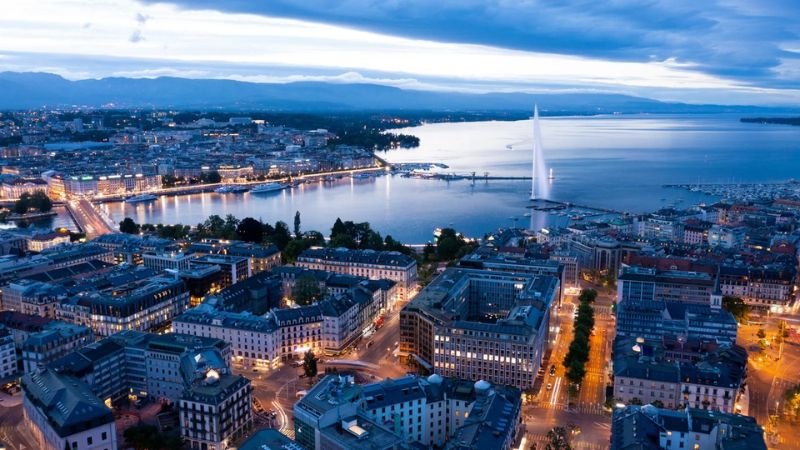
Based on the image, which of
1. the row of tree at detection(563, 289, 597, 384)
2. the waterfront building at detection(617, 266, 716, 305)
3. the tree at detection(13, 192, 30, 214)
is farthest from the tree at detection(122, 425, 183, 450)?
the tree at detection(13, 192, 30, 214)

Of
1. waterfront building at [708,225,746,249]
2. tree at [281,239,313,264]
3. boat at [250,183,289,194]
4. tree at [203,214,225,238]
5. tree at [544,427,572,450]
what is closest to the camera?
tree at [544,427,572,450]

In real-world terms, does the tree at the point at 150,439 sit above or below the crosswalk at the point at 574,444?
above

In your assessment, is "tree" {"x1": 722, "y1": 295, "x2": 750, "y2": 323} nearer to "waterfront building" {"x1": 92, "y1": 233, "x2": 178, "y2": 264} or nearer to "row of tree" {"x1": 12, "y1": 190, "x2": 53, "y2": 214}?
"waterfront building" {"x1": 92, "y1": 233, "x2": 178, "y2": 264}

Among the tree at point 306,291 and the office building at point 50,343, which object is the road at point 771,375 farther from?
the office building at point 50,343

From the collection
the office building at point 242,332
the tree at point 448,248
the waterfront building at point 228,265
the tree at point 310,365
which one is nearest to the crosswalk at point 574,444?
the tree at point 310,365

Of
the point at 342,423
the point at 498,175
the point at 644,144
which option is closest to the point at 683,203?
the point at 498,175
